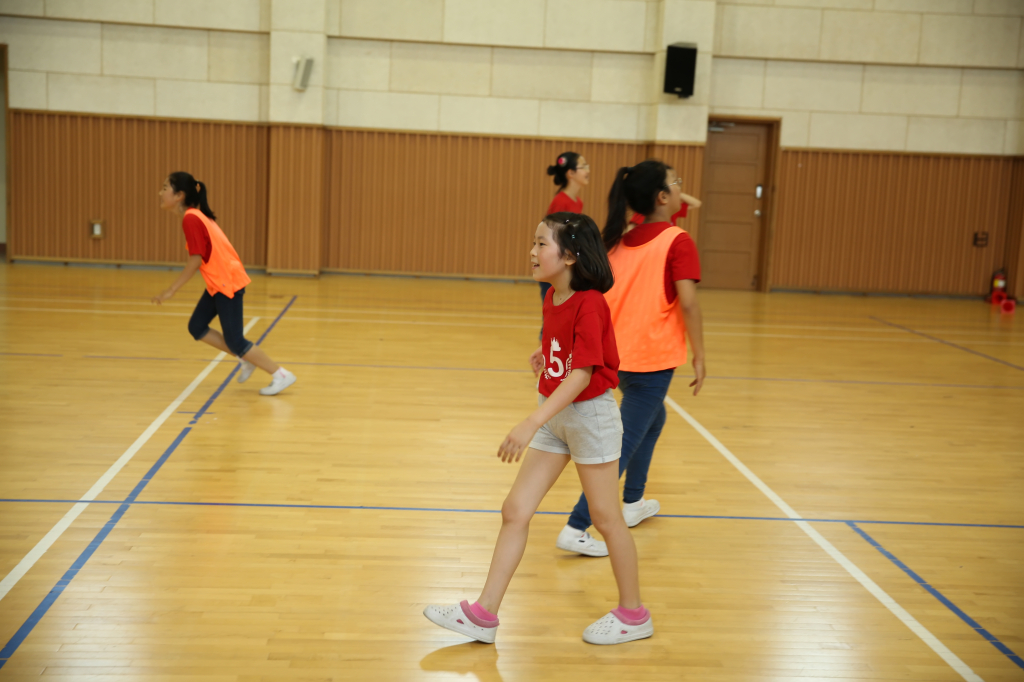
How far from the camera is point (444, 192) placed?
1252cm

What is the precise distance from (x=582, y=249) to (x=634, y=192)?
0.80m

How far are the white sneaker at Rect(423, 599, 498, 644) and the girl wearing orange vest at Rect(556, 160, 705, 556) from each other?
787mm

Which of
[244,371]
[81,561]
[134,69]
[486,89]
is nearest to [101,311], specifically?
[244,371]

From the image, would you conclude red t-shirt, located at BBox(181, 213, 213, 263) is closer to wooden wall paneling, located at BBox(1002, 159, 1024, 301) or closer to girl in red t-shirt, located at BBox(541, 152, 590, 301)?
girl in red t-shirt, located at BBox(541, 152, 590, 301)

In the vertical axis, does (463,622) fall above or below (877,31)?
below

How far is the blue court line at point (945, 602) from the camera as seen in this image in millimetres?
2646

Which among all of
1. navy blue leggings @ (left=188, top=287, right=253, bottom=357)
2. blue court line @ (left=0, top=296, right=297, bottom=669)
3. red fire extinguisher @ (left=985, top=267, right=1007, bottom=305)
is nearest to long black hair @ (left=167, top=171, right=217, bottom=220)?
navy blue leggings @ (left=188, top=287, right=253, bottom=357)

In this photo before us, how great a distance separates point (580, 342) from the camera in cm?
241

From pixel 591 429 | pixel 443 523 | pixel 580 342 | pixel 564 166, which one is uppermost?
pixel 564 166

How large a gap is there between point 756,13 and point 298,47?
6.13 meters

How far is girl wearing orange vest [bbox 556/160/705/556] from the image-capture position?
3.16 meters

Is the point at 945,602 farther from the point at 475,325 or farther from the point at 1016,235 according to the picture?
the point at 1016,235

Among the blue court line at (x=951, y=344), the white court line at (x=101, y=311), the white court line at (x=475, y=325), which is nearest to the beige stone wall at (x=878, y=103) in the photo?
the blue court line at (x=951, y=344)

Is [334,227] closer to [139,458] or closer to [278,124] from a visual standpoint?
[278,124]
